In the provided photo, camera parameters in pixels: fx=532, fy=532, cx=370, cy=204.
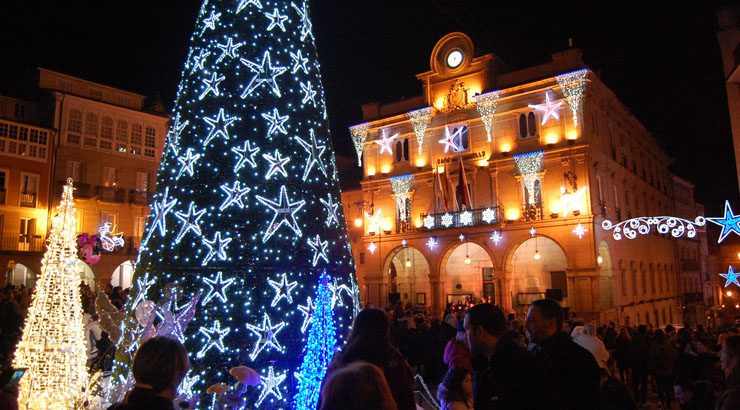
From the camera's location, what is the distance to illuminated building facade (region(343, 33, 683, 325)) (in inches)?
1019

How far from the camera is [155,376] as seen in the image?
2693mm

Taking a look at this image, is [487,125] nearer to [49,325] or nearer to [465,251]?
[465,251]

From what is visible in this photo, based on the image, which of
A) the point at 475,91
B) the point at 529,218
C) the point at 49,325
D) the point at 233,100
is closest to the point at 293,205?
the point at 233,100

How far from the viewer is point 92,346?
974 cm

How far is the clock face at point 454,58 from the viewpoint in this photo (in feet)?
98.1

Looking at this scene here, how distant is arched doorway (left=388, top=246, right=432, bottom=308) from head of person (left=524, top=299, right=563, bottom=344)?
2744 centimetres

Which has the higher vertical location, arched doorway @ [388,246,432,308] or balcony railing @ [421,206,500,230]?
balcony railing @ [421,206,500,230]

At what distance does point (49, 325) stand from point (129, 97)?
28912 millimetres

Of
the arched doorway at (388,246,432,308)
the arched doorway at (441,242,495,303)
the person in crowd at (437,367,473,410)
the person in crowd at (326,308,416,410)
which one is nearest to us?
the person in crowd at (326,308,416,410)

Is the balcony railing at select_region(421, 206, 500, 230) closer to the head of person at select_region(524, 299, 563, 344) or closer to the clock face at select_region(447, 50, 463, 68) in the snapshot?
the clock face at select_region(447, 50, 463, 68)

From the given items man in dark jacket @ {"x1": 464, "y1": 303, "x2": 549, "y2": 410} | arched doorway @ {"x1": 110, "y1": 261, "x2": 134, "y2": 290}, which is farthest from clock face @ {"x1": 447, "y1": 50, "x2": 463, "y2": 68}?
man in dark jacket @ {"x1": 464, "y1": 303, "x2": 549, "y2": 410}

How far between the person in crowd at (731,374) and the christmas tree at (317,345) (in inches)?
158

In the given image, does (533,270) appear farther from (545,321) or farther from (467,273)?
(545,321)

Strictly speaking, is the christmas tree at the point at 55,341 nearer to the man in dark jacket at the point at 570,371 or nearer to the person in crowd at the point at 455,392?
the person in crowd at the point at 455,392
